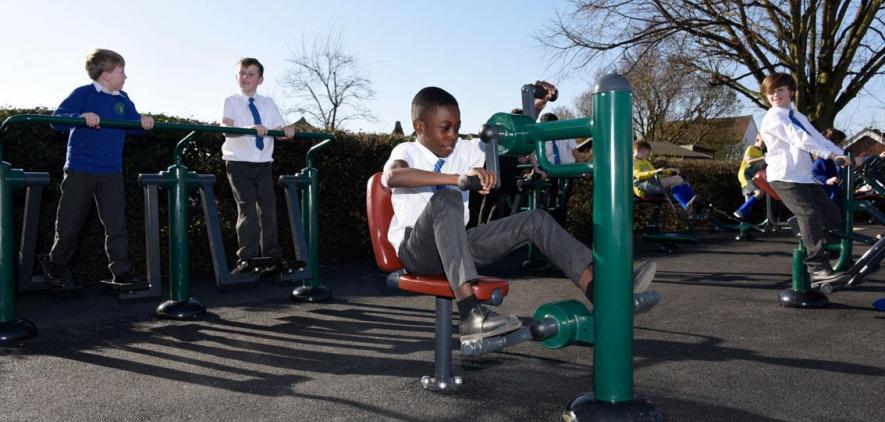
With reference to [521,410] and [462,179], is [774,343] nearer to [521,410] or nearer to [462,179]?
[521,410]

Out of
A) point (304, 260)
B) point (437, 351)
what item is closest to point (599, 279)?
point (437, 351)

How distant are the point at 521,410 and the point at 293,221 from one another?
3128 millimetres

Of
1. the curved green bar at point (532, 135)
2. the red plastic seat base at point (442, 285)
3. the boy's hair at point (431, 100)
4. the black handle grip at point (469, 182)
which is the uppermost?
the boy's hair at point (431, 100)

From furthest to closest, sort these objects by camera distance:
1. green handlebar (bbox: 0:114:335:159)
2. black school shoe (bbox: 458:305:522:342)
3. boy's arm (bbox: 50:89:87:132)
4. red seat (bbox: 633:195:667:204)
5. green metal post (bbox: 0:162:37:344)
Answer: red seat (bbox: 633:195:667:204) < boy's arm (bbox: 50:89:87:132) < green metal post (bbox: 0:162:37:344) < green handlebar (bbox: 0:114:335:159) < black school shoe (bbox: 458:305:522:342)

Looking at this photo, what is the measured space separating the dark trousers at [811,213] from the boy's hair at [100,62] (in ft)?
15.6

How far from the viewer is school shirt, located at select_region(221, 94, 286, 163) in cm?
551

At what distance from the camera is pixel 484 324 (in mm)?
2742

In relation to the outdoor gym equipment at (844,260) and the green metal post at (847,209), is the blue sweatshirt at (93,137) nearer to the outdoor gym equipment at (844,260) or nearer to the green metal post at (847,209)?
the outdoor gym equipment at (844,260)

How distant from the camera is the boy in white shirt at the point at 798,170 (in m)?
5.19

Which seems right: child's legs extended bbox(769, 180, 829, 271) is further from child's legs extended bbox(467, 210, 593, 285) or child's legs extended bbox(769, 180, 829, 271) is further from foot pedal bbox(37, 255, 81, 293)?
foot pedal bbox(37, 255, 81, 293)

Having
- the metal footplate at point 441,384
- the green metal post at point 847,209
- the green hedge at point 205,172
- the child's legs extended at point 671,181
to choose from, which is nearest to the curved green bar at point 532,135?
the metal footplate at point 441,384

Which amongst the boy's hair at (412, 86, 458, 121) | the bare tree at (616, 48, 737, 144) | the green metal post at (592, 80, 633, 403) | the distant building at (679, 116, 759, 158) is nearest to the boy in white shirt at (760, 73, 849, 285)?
the boy's hair at (412, 86, 458, 121)

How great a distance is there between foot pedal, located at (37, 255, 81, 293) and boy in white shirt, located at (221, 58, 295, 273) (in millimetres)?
1097

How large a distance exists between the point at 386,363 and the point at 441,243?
1146 millimetres
